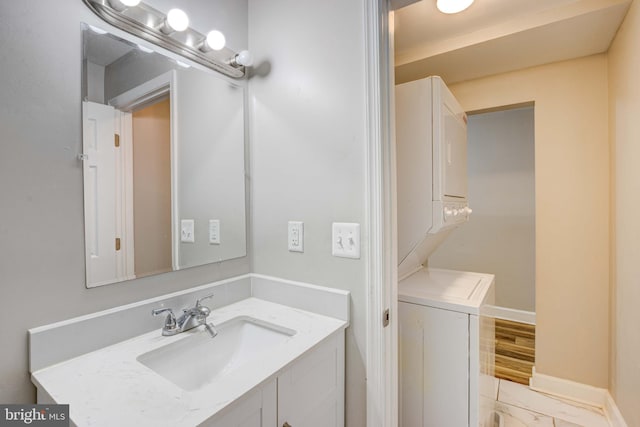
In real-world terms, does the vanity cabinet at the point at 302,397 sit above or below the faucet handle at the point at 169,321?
below

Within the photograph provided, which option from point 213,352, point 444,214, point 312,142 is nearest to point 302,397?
point 213,352

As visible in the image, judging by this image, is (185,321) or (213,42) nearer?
(185,321)

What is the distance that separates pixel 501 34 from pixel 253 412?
233 centimetres

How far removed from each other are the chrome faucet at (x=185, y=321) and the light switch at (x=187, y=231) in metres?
0.29

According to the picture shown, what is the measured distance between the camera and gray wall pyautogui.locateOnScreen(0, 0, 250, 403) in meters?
0.83

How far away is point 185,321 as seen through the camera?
112 centimetres

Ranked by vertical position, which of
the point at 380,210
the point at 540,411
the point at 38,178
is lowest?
the point at 540,411

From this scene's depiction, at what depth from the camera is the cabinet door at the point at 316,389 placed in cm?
91

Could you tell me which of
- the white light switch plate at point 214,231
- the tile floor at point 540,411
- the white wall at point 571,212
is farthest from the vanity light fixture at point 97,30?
the tile floor at point 540,411

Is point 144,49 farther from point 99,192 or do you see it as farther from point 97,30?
point 99,192

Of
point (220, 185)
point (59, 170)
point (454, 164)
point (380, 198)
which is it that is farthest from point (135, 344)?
point (454, 164)

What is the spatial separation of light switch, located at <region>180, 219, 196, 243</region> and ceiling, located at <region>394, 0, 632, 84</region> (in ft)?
5.10

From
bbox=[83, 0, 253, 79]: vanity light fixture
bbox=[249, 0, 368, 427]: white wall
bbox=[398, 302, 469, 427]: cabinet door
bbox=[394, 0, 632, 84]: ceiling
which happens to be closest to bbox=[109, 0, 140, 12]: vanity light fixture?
bbox=[83, 0, 253, 79]: vanity light fixture

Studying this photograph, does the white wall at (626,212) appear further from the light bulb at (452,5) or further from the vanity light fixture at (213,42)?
the vanity light fixture at (213,42)
